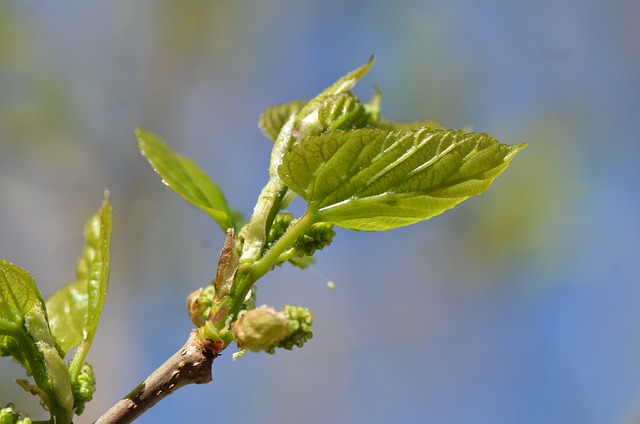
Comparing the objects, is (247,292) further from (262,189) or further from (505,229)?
(505,229)

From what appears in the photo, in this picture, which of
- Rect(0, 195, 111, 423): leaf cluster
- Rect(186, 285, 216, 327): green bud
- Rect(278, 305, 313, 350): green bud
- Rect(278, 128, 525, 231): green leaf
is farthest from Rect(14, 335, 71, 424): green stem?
Rect(278, 128, 525, 231): green leaf

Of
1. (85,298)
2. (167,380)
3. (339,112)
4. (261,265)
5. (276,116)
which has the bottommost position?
(167,380)

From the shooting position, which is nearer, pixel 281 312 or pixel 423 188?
pixel 281 312

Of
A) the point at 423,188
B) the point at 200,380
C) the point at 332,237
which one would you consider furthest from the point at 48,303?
the point at 423,188

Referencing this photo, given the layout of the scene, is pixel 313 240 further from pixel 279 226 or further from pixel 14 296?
pixel 14 296

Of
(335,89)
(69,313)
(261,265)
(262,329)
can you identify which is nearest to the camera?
(262,329)

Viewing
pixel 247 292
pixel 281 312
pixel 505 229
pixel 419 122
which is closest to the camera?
pixel 281 312

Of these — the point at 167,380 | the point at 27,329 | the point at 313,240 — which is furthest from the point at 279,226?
the point at 27,329

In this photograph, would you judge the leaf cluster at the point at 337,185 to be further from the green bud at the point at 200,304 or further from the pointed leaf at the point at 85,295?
the pointed leaf at the point at 85,295
